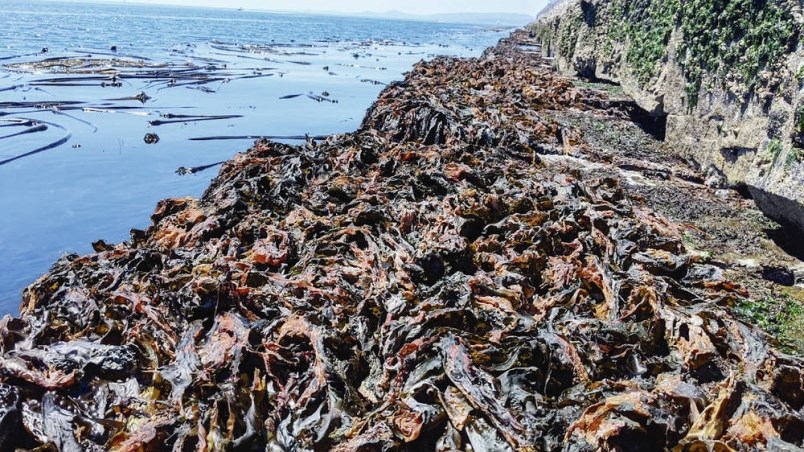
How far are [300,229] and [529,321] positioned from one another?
8.88 ft

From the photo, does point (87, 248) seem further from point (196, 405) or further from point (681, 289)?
point (681, 289)

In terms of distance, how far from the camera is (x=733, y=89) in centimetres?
730

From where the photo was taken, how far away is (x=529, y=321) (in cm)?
363

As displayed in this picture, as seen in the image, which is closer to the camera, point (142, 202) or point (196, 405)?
point (196, 405)

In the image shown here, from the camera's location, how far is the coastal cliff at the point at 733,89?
5.75 metres

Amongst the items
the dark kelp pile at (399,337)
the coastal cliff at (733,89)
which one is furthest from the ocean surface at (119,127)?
the coastal cliff at (733,89)

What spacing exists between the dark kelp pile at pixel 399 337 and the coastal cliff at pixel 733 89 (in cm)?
144

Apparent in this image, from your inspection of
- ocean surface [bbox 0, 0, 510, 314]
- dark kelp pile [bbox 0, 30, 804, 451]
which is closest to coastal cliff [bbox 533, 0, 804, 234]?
dark kelp pile [bbox 0, 30, 804, 451]

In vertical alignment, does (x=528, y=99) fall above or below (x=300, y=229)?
above

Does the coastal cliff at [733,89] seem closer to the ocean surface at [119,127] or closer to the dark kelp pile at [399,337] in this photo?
the dark kelp pile at [399,337]

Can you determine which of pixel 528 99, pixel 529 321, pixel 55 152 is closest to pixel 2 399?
pixel 529 321

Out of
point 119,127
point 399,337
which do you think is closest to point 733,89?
point 399,337

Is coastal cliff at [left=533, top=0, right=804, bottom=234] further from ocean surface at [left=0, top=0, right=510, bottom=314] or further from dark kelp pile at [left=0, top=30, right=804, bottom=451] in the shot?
ocean surface at [left=0, top=0, right=510, bottom=314]

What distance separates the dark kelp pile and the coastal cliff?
1437 millimetres
